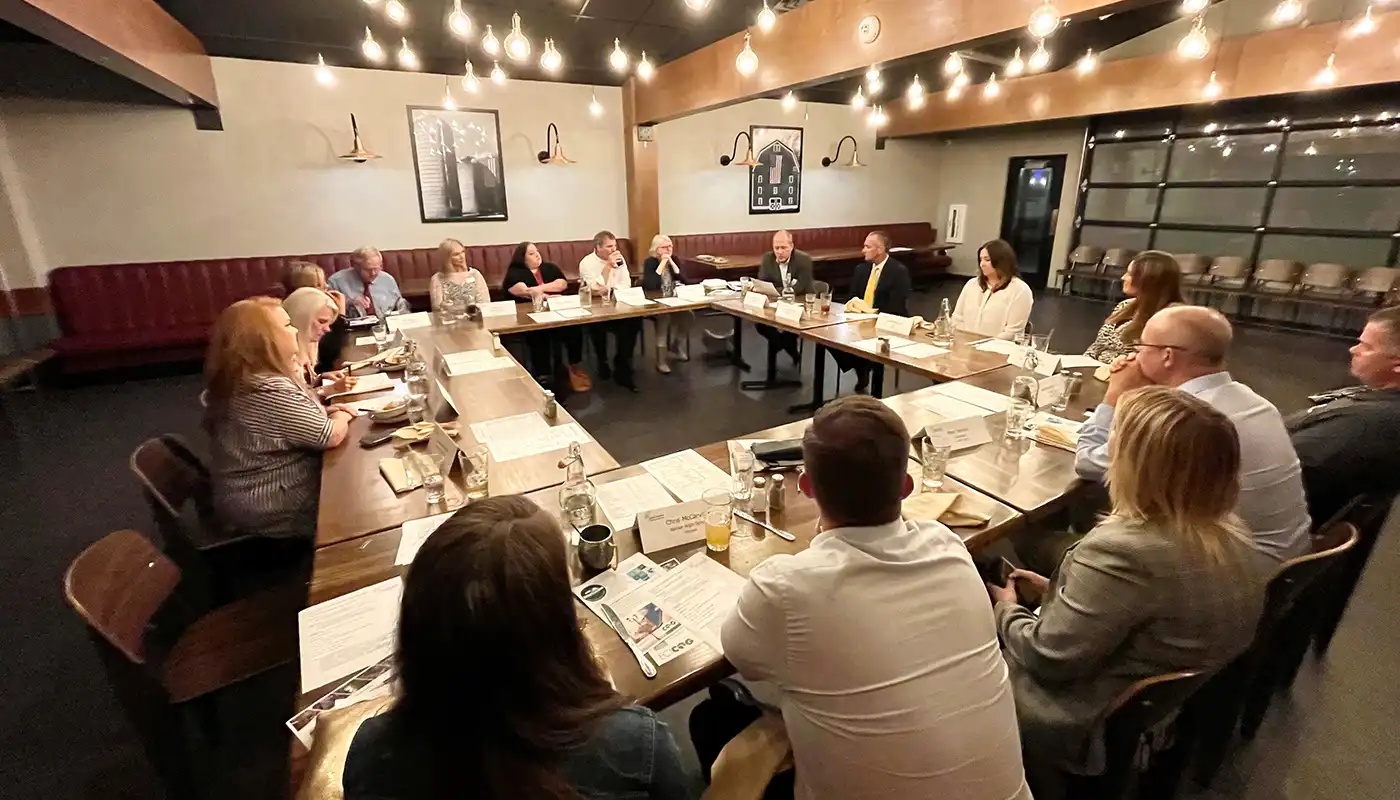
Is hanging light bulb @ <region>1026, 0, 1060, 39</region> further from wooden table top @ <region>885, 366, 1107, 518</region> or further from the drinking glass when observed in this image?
the drinking glass

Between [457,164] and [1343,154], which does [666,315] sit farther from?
[1343,154]

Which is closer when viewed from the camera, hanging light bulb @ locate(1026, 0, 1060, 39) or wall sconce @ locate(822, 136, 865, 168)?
hanging light bulb @ locate(1026, 0, 1060, 39)

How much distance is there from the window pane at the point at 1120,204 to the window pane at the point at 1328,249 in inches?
55.3

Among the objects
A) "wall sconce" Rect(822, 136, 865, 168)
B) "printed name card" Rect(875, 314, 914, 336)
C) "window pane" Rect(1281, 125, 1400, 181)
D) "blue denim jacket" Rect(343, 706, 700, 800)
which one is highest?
"wall sconce" Rect(822, 136, 865, 168)

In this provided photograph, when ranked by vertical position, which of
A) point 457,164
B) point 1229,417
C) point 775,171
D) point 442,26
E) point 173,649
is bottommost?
point 173,649

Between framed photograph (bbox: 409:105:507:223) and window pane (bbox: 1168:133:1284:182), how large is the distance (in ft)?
27.9

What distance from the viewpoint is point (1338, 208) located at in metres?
6.88

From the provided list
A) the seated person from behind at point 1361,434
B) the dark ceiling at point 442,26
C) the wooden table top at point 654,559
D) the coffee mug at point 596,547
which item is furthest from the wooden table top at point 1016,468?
the dark ceiling at point 442,26

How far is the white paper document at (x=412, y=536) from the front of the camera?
1.53 metres

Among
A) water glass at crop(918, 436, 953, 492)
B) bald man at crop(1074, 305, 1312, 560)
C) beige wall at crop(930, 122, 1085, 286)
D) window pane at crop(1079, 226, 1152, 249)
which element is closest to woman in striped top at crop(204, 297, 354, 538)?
water glass at crop(918, 436, 953, 492)

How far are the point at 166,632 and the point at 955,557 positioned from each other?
2.82 metres

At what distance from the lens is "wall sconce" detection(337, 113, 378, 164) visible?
597 cm

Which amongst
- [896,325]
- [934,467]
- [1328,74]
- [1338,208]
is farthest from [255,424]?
[1338,208]

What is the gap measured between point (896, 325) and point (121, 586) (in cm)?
362
